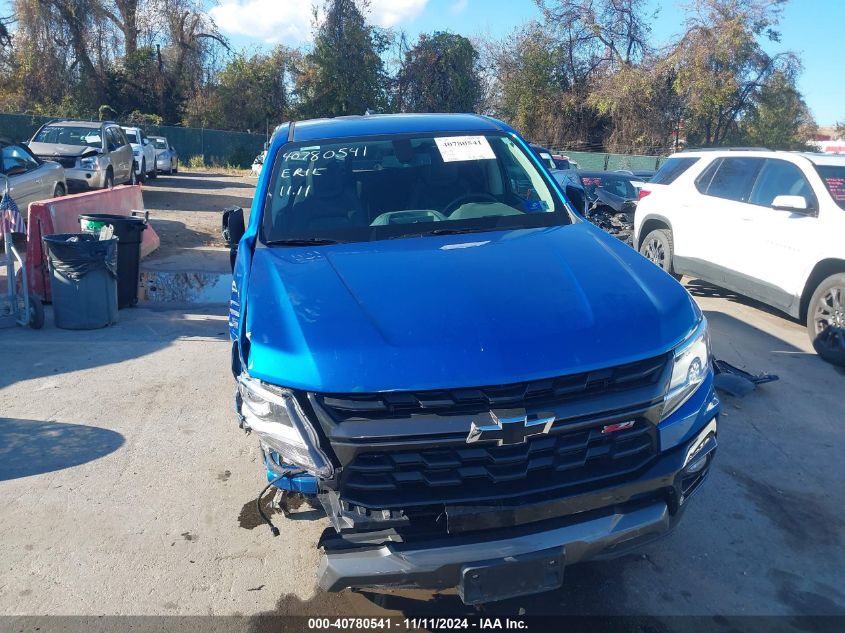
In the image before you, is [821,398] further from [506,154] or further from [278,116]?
[278,116]

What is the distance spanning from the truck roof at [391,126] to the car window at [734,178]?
13.5ft

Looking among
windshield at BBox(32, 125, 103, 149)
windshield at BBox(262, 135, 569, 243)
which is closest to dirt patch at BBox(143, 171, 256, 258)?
windshield at BBox(32, 125, 103, 149)

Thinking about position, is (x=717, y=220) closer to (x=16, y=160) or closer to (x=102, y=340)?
(x=102, y=340)

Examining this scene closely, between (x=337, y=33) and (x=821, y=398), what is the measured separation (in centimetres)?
3930

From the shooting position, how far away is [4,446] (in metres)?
4.82

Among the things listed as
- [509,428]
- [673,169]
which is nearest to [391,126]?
[509,428]

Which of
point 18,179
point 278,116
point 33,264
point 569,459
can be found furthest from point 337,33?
point 569,459

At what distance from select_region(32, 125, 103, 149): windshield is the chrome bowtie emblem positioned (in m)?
17.3

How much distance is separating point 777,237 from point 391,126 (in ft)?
15.0

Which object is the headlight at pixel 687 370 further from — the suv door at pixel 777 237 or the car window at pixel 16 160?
the car window at pixel 16 160

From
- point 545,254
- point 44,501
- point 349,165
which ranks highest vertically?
point 349,165

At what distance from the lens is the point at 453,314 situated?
9.62 feet

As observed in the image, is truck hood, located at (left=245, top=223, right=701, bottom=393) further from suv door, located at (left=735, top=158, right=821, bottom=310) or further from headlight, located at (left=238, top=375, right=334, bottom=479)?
suv door, located at (left=735, top=158, right=821, bottom=310)

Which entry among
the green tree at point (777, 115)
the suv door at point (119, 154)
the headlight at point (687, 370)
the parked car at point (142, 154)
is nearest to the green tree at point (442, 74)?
the green tree at point (777, 115)
